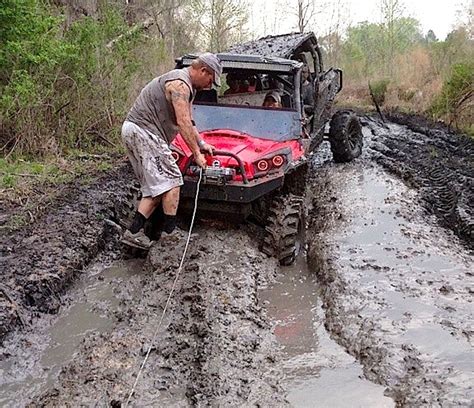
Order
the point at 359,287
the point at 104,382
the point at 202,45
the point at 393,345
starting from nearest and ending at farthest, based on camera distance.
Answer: the point at 104,382, the point at 393,345, the point at 359,287, the point at 202,45

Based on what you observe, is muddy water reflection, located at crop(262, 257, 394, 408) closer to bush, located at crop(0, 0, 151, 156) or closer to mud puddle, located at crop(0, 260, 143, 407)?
mud puddle, located at crop(0, 260, 143, 407)

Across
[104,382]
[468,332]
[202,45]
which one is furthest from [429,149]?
[202,45]

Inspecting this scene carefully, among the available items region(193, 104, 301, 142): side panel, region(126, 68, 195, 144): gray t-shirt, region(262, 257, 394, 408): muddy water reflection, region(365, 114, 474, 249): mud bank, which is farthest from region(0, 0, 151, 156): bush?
region(262, 257, 394, 408): muddy water reflection

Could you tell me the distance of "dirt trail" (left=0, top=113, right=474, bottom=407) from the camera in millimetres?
3334

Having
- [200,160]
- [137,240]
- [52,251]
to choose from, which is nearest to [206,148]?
[200,160]

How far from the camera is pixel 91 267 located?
17.8ft

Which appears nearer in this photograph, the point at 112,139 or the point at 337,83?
the point at 337,83

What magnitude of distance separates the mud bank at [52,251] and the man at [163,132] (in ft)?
2.12

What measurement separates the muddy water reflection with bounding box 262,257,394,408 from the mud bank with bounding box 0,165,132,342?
178 centimetres

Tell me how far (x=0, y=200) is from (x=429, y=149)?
7818 mm

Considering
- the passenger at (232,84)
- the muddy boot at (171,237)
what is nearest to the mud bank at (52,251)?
the muddy boot at (171,237)

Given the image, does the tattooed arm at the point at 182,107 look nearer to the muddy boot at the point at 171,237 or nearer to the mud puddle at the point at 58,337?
the muddy boot at the point at 171,237

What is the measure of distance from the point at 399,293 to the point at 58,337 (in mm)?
2650

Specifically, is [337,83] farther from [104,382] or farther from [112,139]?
[104,382]
